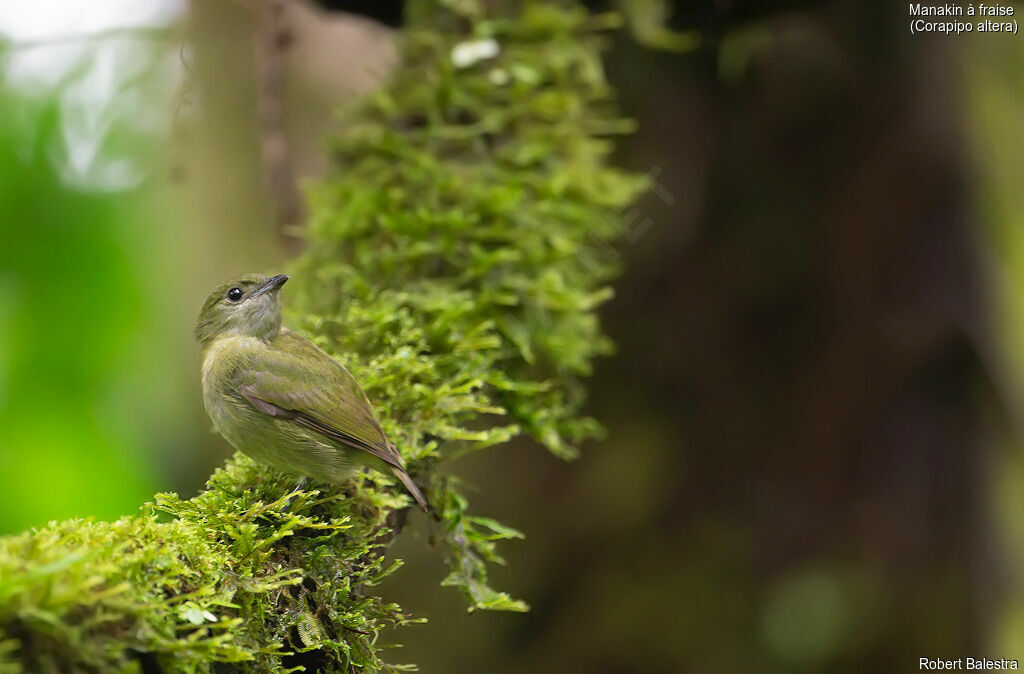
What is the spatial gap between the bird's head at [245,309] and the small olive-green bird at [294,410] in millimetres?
27

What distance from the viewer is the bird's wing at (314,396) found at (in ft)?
6.10

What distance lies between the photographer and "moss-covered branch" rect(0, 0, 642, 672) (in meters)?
1.17

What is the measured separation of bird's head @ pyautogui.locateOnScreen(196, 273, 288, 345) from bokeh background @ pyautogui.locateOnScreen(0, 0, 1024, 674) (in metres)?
1.43

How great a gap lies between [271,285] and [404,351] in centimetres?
37

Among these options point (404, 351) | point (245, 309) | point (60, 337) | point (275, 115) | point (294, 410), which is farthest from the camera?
point (60, 337)

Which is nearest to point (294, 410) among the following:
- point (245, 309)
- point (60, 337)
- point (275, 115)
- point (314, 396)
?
point (314, 396)

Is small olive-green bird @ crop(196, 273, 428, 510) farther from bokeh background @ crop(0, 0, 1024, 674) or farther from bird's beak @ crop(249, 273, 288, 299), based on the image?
bokeh background @ crop(0, 0, 1024, 674)

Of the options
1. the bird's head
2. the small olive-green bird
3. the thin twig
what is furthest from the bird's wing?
the thin twig

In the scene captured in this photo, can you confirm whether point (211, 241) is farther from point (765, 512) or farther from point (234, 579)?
point (234, 579)

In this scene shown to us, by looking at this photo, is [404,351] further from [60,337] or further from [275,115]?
[60,337]

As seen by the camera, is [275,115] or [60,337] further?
[60,337]

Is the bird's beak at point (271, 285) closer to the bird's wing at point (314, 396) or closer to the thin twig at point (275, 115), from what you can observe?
the bird's wing at point (314, 396)

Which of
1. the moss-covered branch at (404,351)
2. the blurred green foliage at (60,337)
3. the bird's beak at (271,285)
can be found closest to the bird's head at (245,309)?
the bird's beak at (271,285)

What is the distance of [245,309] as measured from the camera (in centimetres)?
211
